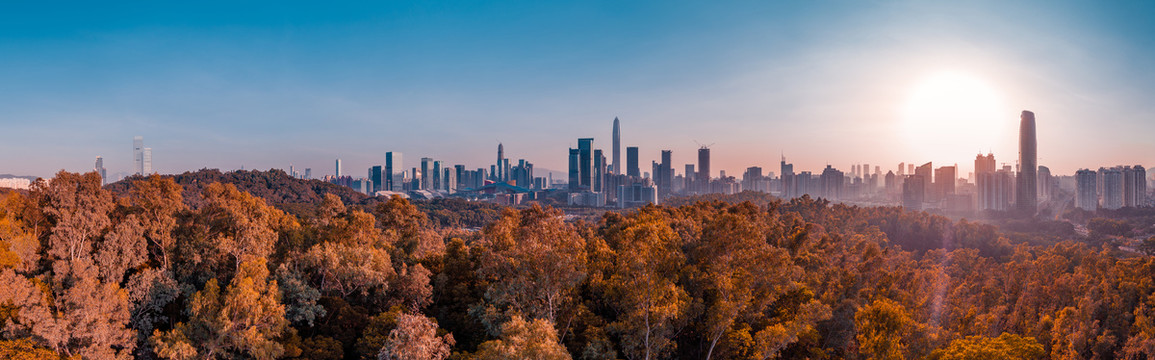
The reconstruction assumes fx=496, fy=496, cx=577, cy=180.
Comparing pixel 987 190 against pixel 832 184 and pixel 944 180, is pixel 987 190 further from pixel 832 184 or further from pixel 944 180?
pixel 832 184

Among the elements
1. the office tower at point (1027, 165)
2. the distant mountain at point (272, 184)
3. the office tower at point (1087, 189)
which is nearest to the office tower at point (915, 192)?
the office tower at point (1027, 165)

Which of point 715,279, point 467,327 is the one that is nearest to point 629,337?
point 715,279

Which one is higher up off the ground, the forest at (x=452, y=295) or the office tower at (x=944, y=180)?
the office tower at (x=944, y=180)

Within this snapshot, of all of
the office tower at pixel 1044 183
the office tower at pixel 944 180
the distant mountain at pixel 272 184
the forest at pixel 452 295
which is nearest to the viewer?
the forest at pixel 452 295

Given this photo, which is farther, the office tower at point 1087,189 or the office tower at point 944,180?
the office tower at point 944,180

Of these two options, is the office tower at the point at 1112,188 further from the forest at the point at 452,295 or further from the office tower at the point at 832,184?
the forest at the point at 452,295

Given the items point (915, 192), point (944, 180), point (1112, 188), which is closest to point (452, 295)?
point (915, 192)

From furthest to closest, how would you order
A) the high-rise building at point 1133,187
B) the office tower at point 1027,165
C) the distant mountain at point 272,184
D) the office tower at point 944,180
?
the office tower at point 944,180 → the office tower at point 1027,165 → the distant mountain at point 272,184 → the high-rise building at point 1133,187
